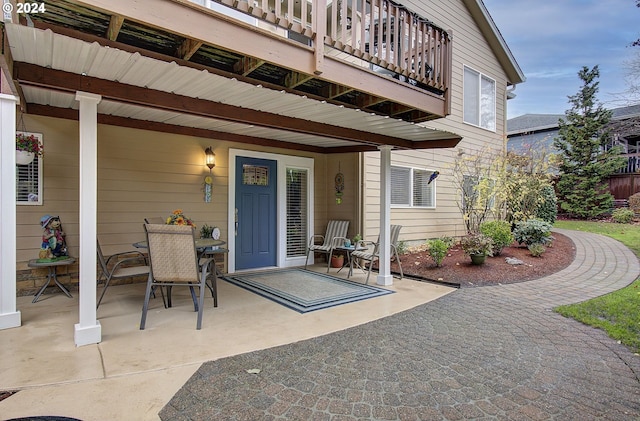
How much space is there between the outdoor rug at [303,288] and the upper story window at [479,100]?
6.04 metres

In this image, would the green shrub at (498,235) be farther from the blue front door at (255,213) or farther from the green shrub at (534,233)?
the blue front door at (255,213)

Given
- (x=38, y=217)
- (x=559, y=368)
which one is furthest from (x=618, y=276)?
(x=38, y=217)

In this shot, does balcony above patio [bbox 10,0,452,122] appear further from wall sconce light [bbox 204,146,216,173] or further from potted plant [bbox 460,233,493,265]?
potted plant [bbox 460,233,493,265]

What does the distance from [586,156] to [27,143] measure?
17.6 m

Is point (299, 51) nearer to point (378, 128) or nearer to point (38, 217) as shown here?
point (378, 128)

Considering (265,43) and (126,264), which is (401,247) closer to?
(126,264)

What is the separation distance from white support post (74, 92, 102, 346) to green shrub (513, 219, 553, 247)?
7.87 meters

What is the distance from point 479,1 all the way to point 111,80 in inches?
367

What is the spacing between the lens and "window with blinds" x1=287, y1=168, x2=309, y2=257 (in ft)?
23.0

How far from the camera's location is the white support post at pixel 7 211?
3.48 meters

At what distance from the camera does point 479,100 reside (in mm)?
9367

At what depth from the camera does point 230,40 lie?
2709mm

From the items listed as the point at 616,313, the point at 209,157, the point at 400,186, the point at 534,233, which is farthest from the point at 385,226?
the point at 534,233

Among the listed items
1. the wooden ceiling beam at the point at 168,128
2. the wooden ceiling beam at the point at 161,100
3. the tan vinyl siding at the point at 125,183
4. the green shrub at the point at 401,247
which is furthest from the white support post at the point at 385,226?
the tan vinyl siding at the point at 125,183
